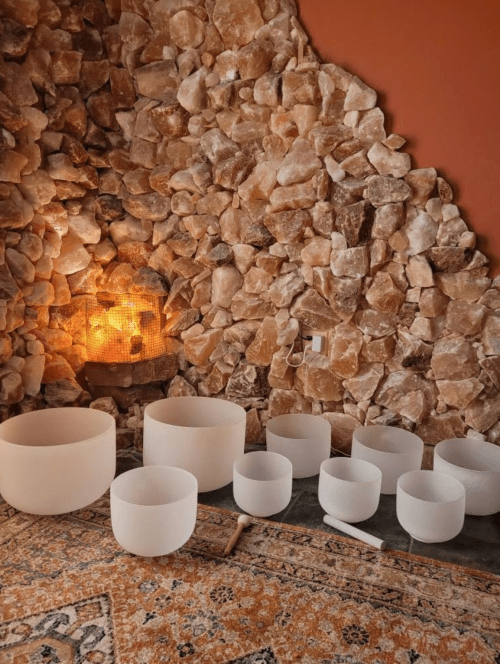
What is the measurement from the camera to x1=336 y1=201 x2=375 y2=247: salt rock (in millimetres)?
1920

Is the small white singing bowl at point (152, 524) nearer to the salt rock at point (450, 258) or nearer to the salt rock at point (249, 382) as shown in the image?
the salt rock at point (249, 382)

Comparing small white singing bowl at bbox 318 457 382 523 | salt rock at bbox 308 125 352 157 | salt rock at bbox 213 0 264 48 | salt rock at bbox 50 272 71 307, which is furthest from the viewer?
salt rock at bbox 50 272 71 307

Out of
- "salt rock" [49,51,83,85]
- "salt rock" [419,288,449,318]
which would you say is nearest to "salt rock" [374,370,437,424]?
"salt rock" [419,288,449,318]

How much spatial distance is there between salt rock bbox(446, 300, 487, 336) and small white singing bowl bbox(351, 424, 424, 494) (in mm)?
410

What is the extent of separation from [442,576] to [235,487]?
0.63 m

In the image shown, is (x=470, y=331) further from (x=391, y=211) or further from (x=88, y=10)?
(x=88, y=10)

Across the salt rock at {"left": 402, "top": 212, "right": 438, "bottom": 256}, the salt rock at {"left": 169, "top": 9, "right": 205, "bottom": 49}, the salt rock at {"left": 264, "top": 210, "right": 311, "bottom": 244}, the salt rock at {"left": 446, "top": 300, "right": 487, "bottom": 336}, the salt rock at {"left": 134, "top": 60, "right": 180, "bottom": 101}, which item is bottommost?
the salt rock at {"left": 446, "top": 300, "right": 487, "bottom": 336}

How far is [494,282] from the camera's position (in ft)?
5.95

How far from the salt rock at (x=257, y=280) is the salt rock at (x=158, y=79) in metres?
0.84

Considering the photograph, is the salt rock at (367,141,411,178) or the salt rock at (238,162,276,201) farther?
the salt rock at (238,162,276,201)

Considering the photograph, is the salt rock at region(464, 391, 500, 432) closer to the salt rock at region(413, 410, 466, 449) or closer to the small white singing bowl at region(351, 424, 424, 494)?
the salt rock at region(413, 410, 466, 449)

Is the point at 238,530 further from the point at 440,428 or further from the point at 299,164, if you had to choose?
the point at 299,164

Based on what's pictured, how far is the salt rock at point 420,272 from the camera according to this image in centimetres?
186

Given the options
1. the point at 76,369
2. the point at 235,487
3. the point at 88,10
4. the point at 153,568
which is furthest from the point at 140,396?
the point at 88,10
